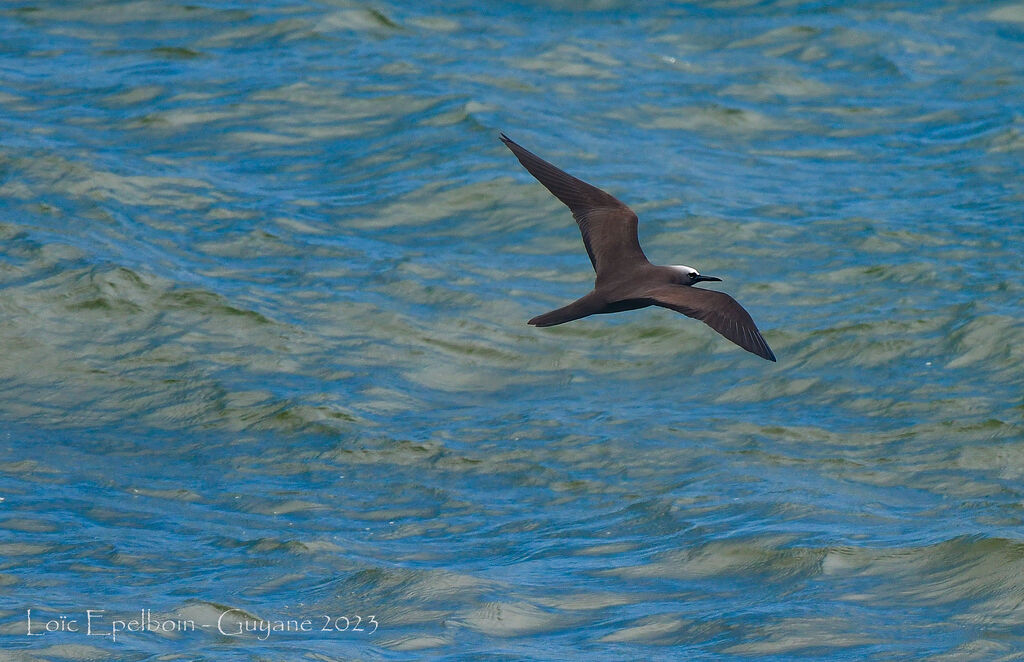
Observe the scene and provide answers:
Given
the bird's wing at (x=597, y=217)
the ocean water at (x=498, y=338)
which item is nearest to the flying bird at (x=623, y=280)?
the bird's wing at (x=597, y=217)

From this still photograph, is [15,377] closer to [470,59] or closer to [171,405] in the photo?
[171,405]

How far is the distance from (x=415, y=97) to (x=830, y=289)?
5798 millimetres

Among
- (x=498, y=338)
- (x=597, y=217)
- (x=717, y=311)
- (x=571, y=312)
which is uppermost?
(x=597, y=217)

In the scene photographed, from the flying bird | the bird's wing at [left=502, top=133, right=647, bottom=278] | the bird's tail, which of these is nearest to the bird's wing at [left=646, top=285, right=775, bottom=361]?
the flying bird

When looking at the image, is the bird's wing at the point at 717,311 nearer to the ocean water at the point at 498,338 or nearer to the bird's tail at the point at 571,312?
the bird's tail at the point at 571,312

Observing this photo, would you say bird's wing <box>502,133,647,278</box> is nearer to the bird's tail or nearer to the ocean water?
the bird's tail

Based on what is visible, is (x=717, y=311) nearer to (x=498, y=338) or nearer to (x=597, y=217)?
(x=597, y=217)

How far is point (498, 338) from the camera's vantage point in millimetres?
13547

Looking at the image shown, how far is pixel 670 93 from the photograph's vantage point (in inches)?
700

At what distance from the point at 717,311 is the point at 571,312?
87 cm

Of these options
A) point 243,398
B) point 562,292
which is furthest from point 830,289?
point 243,398

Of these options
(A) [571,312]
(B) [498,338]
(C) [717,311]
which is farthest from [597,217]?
(B) [498,338]

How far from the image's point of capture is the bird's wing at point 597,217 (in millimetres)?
9617

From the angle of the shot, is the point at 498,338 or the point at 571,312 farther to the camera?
the point at 498,338
